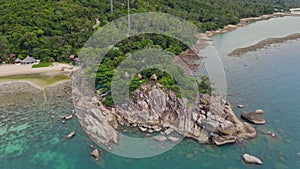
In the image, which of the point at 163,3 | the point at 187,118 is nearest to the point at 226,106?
the point at 187,118

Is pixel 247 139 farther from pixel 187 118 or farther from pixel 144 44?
pixel 144 44

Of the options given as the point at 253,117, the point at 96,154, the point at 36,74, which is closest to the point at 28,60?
the point at 36,74

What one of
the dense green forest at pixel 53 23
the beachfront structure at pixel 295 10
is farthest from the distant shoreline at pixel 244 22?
the beachfront structure at pixel 295 10

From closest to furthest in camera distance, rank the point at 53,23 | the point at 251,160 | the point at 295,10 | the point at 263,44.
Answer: the point at 251,160 < the point at 53,23 < the point at 263,44 < the point at 295,10

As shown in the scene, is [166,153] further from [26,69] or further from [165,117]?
[26,69]

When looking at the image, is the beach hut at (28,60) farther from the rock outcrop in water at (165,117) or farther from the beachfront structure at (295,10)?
the beachfront structure at (295,10)

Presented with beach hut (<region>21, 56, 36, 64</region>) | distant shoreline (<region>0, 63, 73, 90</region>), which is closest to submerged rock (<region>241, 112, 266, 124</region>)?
distant shoreline (<region>0, 63, 73, 90</region>)
